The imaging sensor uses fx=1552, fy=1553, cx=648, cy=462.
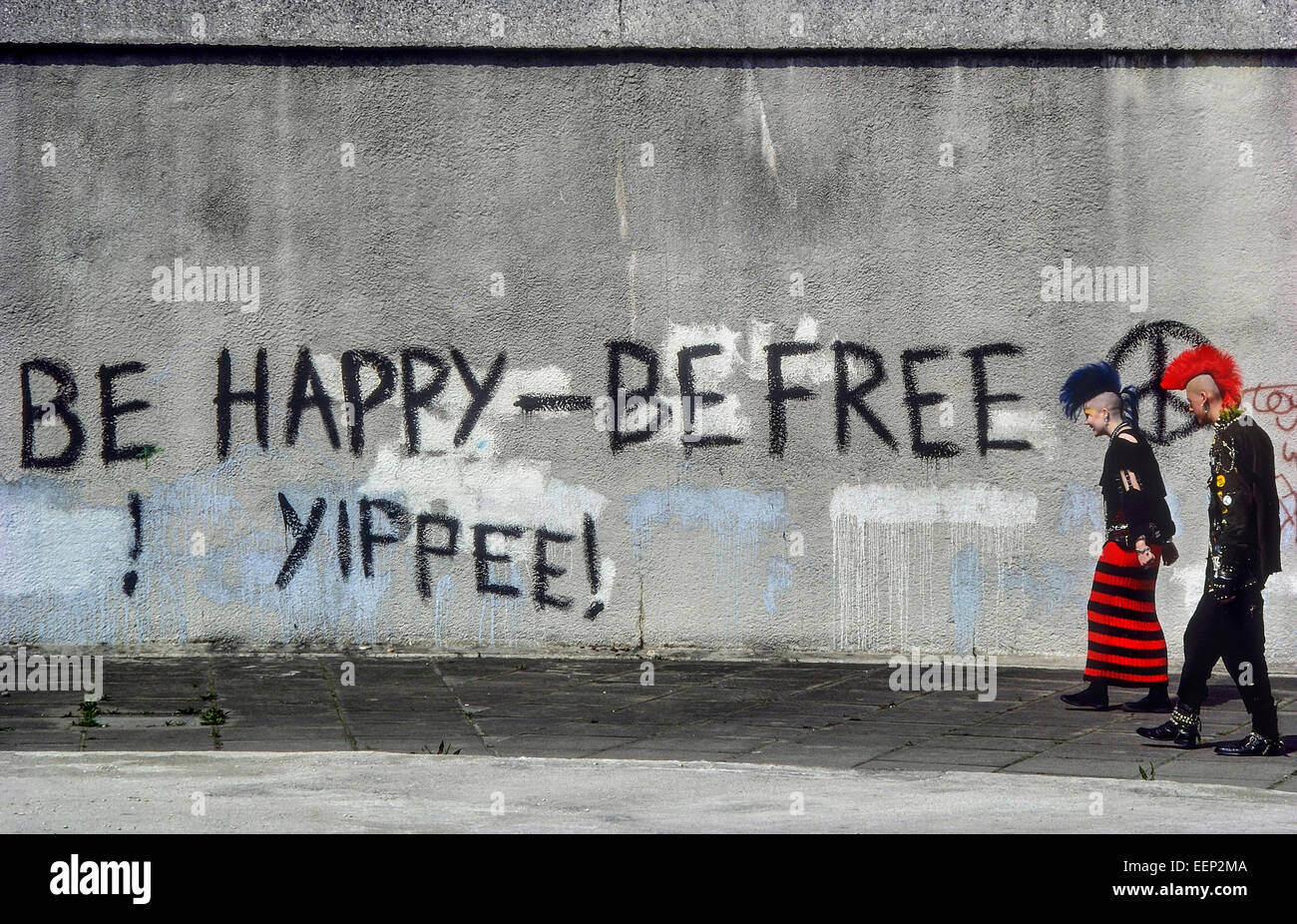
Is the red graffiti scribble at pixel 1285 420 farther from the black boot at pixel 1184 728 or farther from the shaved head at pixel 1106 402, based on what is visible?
the black boot at pixel 1184 728

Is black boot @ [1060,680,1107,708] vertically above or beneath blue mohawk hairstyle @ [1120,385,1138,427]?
beneath

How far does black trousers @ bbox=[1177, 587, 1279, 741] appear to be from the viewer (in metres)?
6.70

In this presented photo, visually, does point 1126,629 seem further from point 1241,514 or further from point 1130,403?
point 1130,403

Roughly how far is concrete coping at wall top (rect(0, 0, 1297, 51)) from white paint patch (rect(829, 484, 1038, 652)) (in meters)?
2.73

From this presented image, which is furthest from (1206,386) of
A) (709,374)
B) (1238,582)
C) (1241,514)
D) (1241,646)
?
(709,374)

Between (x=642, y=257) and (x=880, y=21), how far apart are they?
6.60 ft

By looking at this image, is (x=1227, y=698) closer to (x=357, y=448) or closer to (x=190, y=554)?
(x=357, y=448)

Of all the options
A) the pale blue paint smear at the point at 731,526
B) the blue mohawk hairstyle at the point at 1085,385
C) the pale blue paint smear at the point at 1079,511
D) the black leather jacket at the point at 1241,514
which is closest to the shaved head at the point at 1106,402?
the blue mohawk hairstyle at the point at 1085,385

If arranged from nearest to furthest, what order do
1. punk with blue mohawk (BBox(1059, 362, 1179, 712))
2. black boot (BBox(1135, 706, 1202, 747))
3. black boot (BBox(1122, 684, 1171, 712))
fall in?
black boot (BBox(1135, 706, 1202, 747)), black boot (BBox(1122, 684, 1171, 712)), punk with blue mohawk (BBox(1059, 362, 1179, 712))

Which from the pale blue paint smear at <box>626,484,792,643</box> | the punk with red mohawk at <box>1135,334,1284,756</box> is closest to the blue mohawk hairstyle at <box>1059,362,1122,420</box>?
the pale blue paint smear at <box>626,484,792,643</box>

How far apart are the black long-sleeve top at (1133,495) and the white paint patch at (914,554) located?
1.21 metres

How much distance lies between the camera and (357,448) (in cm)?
951

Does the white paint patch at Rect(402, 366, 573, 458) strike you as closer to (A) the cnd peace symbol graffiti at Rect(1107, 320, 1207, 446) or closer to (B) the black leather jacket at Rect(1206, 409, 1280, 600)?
(A) the cnd peace symbol graffiti at Rect(1107, 320, 1207, 446)

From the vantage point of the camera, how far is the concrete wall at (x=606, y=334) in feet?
30.8
